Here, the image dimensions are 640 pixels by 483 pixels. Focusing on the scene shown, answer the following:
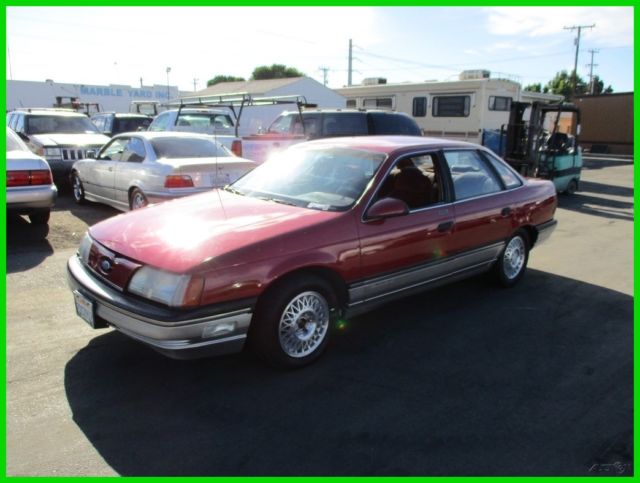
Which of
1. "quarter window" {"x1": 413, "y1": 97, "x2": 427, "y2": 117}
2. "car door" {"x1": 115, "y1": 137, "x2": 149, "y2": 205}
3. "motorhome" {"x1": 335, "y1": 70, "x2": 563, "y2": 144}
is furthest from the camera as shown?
"quarter window" {"x1": 413, "y1": 97, "x2": 427, "y2": 117}

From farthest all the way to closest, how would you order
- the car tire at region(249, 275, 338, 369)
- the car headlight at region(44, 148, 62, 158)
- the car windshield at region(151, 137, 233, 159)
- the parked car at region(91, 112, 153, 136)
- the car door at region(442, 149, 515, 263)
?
the parked car at region(91, 112, 153, 136)
the car headlight at region(44, 148, 62, 158)
the car windshield at region(151, 137, 233, 159)
the car door at region(442, 149, 515, 263)
the car tire at region(249, 275, 338, 369)

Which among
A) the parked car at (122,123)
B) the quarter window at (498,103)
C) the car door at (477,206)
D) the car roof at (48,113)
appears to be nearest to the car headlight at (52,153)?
the car roof at (48,113)

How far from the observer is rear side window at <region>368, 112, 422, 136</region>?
11477 mm

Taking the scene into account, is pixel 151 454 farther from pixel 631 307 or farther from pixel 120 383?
pixel 631 307

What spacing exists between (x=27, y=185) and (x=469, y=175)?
5644 mm

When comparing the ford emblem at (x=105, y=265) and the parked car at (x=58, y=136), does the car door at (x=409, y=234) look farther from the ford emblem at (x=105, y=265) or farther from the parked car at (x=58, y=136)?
the parked car at (x=58, y=136)

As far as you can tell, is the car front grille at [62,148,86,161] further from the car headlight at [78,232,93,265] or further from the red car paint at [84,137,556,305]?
the car headlight at [78,232,93,265]

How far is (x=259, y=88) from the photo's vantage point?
33781 mm

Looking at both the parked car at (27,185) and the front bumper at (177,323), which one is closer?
the front bumper at (177,323)

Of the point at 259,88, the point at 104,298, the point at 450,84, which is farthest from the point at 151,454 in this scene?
the point at 259,88

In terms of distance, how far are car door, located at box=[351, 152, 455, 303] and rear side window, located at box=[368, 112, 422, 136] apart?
22.7 feet

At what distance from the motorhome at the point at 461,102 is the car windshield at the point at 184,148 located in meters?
12.2

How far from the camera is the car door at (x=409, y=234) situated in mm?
4055

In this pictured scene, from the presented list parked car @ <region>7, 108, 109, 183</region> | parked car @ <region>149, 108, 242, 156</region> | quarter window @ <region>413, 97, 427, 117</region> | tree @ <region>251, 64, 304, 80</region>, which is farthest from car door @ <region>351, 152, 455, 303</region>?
tree @ <region>251, 64, 304, 80</region>
